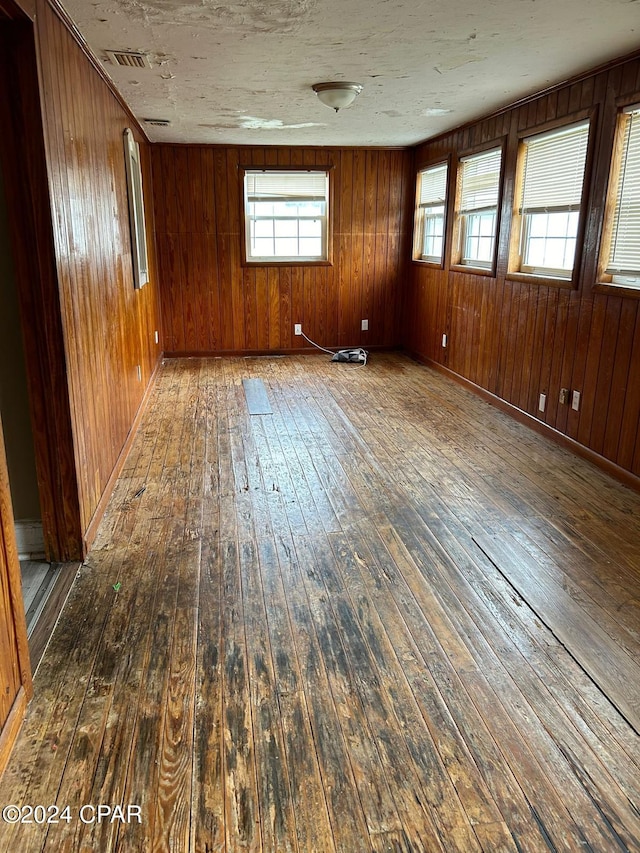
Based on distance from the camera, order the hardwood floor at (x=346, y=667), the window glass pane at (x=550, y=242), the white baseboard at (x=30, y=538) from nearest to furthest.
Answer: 1. the hardwood floor at (x=346, y=667)
2. the white baseboard at (x=30, y=538)
3. the window glass pane at (x=550, y=242)

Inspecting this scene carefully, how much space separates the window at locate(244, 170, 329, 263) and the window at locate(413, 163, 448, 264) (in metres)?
1.06

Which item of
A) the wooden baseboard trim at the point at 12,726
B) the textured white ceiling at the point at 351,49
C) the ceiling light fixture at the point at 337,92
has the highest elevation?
the textured white ceiling at the point at 351,49

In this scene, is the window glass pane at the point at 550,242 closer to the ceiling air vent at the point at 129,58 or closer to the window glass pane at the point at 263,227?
the ceiling air vent at the point at 129,58

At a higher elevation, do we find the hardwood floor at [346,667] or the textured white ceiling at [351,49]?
the textured white ceiling at [351,49]

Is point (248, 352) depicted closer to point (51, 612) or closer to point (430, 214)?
point (430, 214)

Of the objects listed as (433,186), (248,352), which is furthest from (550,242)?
(248,352)

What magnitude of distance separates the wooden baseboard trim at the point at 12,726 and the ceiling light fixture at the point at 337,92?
388cm

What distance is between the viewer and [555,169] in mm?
4379

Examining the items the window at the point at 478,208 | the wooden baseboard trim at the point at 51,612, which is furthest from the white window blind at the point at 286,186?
the wooden baseboard trim at the point at 51,612

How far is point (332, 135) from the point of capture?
6.28 meters

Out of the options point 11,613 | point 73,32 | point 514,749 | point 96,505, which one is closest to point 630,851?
point 514,749

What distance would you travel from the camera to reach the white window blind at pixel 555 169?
161 inches

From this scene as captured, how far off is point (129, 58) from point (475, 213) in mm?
3334

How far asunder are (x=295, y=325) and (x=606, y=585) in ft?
17.8
